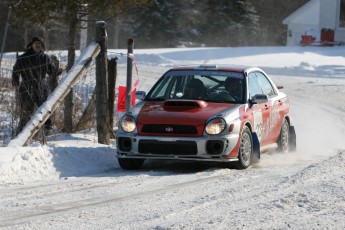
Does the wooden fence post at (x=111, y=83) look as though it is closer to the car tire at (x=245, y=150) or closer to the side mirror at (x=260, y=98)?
the side mirror at (x=260, y=98)

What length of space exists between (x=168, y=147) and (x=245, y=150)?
103cm

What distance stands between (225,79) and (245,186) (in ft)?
10.2

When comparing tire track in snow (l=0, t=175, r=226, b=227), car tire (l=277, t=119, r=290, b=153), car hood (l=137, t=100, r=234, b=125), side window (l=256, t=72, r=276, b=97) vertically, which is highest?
side window (l=256, t=72, r=276, b=97)

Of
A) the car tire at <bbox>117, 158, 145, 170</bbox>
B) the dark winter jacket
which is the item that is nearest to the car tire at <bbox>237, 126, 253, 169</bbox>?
the car tire at <bbox>117, 158, 145, 170</bbox>

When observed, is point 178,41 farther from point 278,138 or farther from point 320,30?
point 278,138

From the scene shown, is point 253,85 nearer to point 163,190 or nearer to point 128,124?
point 128,124

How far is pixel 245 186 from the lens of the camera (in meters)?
9.07

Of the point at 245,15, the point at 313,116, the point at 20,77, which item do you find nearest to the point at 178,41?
the point at 245,15

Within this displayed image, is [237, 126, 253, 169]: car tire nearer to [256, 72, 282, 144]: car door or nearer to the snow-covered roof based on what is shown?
[256, 72, 282, 144]: car door

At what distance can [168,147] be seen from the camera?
35.0ft

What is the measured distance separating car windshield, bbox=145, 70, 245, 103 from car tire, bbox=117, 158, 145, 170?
1069 mm

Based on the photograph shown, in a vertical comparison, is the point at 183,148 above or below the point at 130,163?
above

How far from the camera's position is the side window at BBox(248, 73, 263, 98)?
11911 mm

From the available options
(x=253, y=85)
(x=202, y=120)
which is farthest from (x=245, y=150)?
(x=253, y=85)
